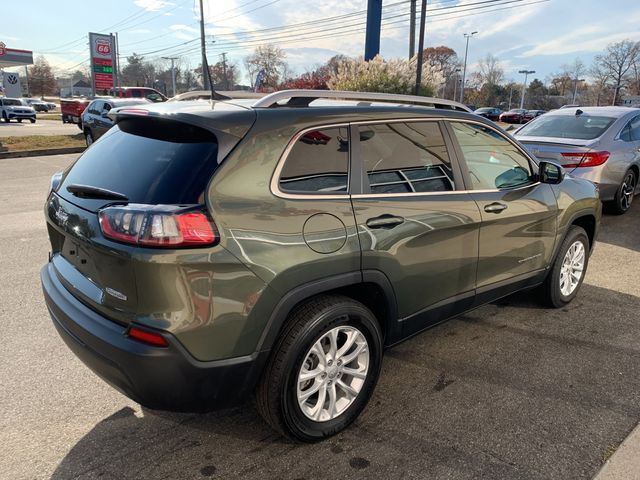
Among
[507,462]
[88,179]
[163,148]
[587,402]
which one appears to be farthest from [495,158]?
[88,179]

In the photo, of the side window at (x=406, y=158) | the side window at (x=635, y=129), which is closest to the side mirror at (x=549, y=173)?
the side window at (x=406, y=158)

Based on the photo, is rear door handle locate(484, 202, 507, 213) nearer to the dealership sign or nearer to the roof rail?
the roof rail

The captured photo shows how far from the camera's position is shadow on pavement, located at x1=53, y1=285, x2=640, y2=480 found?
2432mm

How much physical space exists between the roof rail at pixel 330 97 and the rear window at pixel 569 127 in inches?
200

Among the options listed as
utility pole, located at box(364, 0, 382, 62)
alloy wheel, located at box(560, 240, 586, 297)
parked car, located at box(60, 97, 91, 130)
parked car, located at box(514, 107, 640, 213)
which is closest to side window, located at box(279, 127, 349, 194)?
alloy wheel, located at box(560, 240, 586, 297)

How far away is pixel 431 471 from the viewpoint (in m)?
2.42

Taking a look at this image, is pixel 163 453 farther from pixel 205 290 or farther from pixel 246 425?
pixel 205 290

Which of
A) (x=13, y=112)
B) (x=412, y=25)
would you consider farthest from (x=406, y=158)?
(x=13, y=112)

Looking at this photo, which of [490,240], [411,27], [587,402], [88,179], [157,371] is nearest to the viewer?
[157,371]

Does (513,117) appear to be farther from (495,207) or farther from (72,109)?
(495,207)

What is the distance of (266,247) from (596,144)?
6.63 meters

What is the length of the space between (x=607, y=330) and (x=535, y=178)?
1.39m

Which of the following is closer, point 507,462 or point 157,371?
point 157,371

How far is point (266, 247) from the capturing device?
224cm
